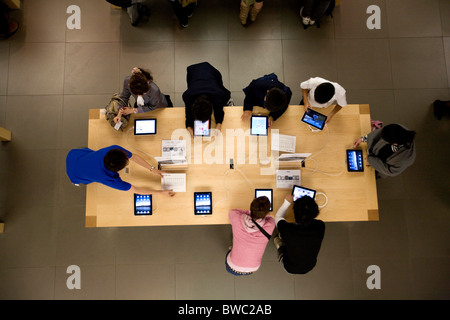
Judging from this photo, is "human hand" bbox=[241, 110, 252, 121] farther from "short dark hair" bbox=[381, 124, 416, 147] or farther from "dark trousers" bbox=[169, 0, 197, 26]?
"dark trousers" bbox=[169, 0, 197, 26]

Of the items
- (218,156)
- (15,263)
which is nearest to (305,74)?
(218,156)

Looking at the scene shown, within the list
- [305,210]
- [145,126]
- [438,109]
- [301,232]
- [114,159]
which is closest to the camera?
[114,159]

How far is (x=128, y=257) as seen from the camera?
341 cm

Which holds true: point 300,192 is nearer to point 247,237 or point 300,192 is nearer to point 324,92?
point 247,237

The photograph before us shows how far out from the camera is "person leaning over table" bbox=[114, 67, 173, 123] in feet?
8.30

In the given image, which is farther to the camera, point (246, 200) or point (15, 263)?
point (15, 263)

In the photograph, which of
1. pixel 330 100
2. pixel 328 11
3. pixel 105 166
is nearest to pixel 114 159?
pixel 105 166

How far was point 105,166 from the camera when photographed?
2.29 metres

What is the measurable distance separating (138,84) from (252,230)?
172 cm

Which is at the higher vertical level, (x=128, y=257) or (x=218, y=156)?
(x=218, y=156)

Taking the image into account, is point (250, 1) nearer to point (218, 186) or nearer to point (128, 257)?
point (218, 186)

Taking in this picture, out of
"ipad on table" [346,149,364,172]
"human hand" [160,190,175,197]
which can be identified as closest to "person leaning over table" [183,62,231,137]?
"human hand" [160,190,175,197]

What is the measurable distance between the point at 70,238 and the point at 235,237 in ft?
7.37

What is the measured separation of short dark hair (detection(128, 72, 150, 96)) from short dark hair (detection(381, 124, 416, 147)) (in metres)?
2.21
